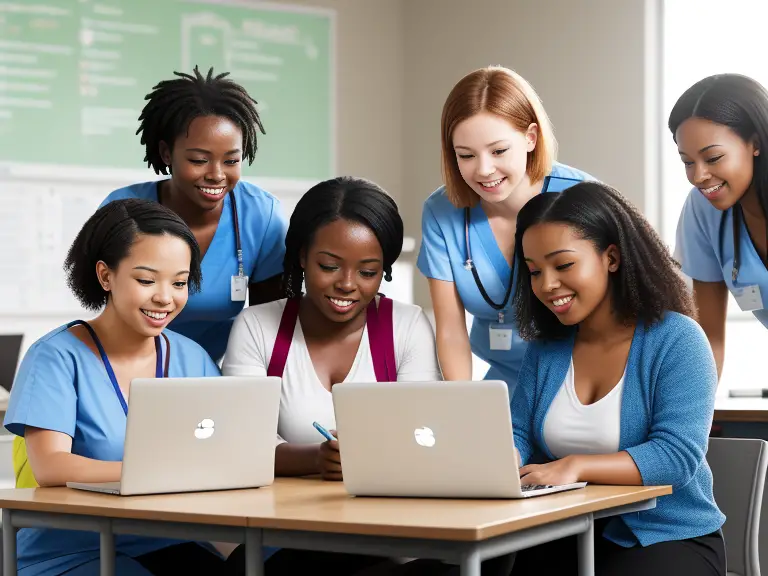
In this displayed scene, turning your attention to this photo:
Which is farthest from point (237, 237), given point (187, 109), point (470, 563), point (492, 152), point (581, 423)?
point (470, 563)

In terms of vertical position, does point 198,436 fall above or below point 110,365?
below

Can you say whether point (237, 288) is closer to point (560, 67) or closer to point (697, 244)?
point (697, 244)

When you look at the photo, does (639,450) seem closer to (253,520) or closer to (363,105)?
Result: (253,520)

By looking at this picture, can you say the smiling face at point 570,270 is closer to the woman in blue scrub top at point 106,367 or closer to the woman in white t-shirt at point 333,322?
the woman in white t-shirt at point 333,322

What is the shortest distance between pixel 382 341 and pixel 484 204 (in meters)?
0.48

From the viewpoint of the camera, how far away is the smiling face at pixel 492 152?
264cm

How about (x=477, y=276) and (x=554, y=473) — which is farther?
(x=477, y=276)

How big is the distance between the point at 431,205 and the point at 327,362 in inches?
22.4

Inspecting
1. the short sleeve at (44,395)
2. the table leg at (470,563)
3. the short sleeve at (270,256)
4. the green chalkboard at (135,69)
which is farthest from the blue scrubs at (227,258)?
the green chalkboard at (135,69)

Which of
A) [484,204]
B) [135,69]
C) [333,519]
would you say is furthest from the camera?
[135,69]

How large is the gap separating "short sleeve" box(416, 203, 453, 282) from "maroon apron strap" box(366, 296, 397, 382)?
0.27m

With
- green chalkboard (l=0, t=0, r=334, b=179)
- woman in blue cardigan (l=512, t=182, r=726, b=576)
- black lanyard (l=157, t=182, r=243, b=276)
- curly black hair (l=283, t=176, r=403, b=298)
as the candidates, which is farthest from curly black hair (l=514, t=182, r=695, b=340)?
green chalkboard (l=0, t=0, r=334, b=179)

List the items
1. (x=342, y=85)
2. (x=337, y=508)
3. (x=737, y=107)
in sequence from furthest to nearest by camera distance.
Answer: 1. (x=342, y=85)
2. (x=737, y=107)
3. (x=337, y=508)

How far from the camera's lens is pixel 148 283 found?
7.77 ft
